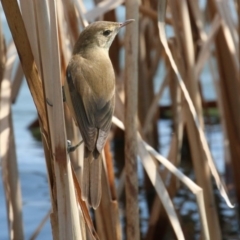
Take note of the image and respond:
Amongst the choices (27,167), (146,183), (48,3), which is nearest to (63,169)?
(48,3)

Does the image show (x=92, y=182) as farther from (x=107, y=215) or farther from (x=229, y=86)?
(x=229, y=86)

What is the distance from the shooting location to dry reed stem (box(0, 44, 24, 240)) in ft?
7.98

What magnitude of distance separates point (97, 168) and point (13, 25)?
0.49 meters

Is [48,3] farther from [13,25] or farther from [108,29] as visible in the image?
[108,29]

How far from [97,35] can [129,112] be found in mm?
268

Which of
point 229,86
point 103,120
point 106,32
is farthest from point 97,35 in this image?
point 229,86

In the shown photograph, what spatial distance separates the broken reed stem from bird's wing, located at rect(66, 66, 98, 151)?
0.67 feet

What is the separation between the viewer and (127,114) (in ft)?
→ 7.35

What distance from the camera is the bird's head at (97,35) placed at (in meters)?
2.24

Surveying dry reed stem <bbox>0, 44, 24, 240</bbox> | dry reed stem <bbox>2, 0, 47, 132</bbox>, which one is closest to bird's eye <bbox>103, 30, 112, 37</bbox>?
dry reed stem <bbox>0, 44, 24, 240</bbox>

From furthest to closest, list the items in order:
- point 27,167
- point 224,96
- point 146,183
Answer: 1. point 27,167
2. point 146,183
3. point 224,96

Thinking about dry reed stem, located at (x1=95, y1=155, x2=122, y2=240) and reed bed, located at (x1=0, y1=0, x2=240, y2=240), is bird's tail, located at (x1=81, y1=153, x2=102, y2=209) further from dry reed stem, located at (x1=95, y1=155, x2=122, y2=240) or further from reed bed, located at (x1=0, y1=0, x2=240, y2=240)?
dry reed stem, located at (x1=95, y1=155, x2=122, y2=240)

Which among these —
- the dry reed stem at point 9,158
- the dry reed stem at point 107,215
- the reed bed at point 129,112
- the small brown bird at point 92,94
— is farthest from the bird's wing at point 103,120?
the dry reed stem at point 9,158

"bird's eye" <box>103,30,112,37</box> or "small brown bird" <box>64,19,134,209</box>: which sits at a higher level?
"bird's eye" <box>103,30,112,37</box>
